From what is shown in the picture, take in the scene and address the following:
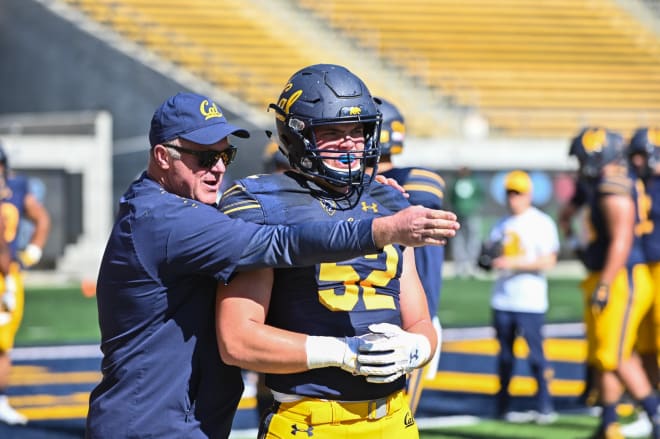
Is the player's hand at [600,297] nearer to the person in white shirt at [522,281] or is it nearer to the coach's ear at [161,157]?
the person in white shirt at [522,281]

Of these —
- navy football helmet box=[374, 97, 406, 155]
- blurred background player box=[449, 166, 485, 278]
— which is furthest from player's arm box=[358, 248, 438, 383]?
blurred background player box=[449, 166, 485, 278]

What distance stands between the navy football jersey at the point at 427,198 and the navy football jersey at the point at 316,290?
3.81 ft

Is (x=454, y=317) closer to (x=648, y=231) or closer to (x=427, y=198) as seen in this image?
(x=648, y=231)

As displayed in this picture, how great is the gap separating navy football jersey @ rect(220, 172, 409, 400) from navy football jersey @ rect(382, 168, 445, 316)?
116cm

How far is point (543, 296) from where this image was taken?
834 centimetres

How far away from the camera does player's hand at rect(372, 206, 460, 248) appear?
2842 mm

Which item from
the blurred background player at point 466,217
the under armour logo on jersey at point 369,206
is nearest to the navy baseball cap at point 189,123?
the under armour logo on jersey at point 369,206

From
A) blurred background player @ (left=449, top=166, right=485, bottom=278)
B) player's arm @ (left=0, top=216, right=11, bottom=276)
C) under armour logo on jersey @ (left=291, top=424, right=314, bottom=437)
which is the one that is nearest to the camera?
under armour logo on jersey @ (left=291, top=424, right=314, bottom=437)

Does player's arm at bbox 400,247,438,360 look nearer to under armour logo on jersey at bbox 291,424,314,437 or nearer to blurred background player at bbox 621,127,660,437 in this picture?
under armour logo on jersey at bbox 291,424,314,437

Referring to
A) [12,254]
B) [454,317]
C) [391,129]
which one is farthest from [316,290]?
[454,317]

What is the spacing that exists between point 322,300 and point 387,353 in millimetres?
260

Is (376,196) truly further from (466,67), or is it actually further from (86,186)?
(466,67)

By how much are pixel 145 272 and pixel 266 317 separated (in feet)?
1.22

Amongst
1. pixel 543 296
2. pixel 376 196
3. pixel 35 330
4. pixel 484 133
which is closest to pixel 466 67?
pixel 484 133
